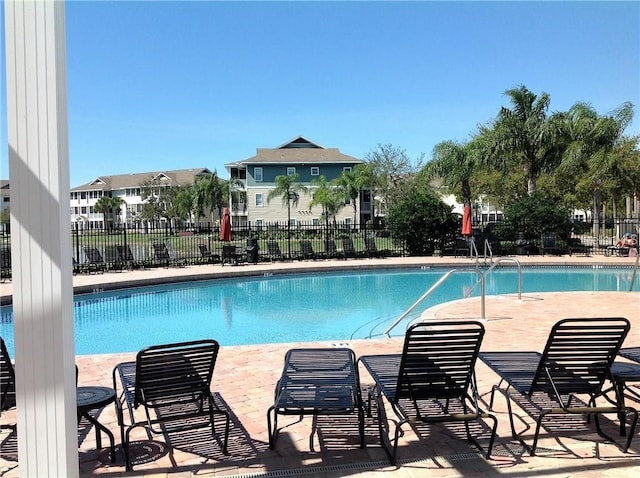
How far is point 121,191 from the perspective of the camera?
80.0 m

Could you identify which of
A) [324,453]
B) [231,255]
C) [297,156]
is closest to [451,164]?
[231,255]

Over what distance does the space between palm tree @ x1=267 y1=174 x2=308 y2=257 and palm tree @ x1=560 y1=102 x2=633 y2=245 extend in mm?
24453

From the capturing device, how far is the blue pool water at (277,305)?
34.6 ft

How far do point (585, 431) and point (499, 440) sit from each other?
2.43 feet

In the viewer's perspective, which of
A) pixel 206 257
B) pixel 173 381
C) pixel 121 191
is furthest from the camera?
pixel 121 191

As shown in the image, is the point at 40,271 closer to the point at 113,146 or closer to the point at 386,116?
the point at 386,116

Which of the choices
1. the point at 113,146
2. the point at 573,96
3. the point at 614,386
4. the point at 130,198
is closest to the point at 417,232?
the point at 573,96

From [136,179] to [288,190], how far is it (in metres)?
41.2

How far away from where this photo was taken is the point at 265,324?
11.5 meters

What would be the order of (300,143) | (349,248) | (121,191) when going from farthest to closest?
1. (121,191)
2. (300,143)
3. (349,248)

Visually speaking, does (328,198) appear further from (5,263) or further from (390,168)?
(5,263)

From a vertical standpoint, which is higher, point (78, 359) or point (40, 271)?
point (40, 271)

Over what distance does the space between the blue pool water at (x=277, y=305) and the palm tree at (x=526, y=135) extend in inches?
372

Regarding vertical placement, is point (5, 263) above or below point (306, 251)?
above
